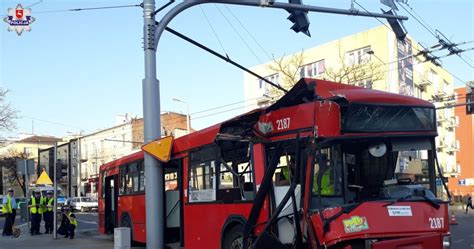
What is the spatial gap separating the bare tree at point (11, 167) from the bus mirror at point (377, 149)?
220 ft

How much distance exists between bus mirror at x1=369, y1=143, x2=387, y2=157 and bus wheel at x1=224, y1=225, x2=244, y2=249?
9.27ft

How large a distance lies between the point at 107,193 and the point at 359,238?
1441 cm

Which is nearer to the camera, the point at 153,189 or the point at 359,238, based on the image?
the point at 359,238

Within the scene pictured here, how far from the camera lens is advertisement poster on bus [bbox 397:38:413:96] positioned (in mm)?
45656

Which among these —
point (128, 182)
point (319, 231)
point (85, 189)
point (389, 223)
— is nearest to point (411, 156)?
point (389, 223)

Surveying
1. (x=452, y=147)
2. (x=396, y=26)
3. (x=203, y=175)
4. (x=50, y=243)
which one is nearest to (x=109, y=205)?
(x=50, y=243)

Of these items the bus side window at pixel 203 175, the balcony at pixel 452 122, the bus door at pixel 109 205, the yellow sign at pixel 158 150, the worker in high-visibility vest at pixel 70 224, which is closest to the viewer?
the bus side window at pixel 203 175

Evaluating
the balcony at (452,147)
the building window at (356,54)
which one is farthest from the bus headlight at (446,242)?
the balcony at (452,147)

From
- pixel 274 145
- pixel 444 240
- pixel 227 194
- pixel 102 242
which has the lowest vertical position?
pixel 102 242

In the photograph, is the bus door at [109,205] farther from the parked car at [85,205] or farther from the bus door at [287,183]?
the parked car at [85,205]

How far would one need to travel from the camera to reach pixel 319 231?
7715 mm

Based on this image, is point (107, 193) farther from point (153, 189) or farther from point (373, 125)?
point (373, 125)

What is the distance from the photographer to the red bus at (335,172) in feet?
25.3

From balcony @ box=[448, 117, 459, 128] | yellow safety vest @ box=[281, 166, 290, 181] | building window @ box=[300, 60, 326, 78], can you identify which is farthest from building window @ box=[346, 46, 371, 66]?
yellow safety vest @ box=[281, 166, 290, 181]
